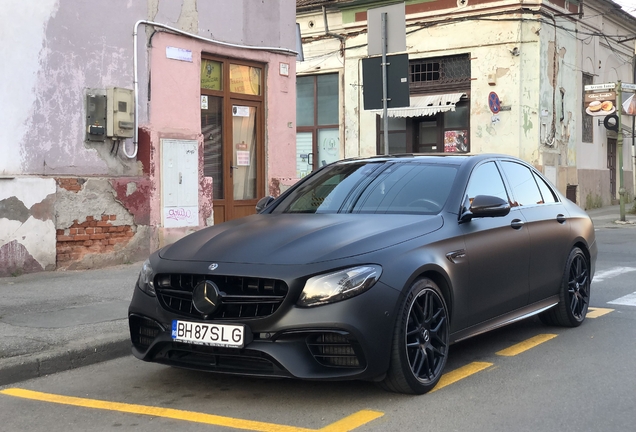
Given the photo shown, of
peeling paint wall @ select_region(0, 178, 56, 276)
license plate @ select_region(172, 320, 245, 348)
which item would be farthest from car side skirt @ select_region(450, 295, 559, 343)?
peeling paint wall @ select_region(0, 178, 56, 276)

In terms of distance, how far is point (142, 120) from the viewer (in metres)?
11.4

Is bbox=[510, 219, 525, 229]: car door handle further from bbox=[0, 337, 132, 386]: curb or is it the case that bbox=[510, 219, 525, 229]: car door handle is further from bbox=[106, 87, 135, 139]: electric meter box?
bbox=[106, 87, 135, 139]: electric meter box

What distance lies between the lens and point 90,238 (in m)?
10.7

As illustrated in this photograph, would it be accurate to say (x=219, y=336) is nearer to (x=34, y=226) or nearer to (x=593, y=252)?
(x=593, y=252)

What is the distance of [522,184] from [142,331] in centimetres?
344

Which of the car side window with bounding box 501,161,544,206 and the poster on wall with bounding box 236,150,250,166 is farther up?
the poster on wall with bounding box 236,150,250,166

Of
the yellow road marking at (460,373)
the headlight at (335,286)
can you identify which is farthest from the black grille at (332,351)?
the yellow road marking at (460,373)

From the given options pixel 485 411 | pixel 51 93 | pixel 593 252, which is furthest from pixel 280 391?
pixel 51 93

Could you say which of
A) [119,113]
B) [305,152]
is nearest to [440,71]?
[305,152]

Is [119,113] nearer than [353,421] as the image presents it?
No

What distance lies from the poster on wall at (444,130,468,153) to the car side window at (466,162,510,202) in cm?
1812

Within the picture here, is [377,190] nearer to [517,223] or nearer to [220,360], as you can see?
[517,223]

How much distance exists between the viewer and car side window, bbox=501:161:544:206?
6.69 m

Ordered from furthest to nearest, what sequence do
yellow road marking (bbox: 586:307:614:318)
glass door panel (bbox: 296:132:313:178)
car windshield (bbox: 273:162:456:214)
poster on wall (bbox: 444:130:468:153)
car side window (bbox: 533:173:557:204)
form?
glass door panel (bbox: 296:132:313:178)
poster on wall (bbox: 444:130:468:153)
yellow road marking (bbox: 586:307:614:318)
car side window (bbox: 533:173:557:204)
car windshield (bbox: 273:162:456:214)
